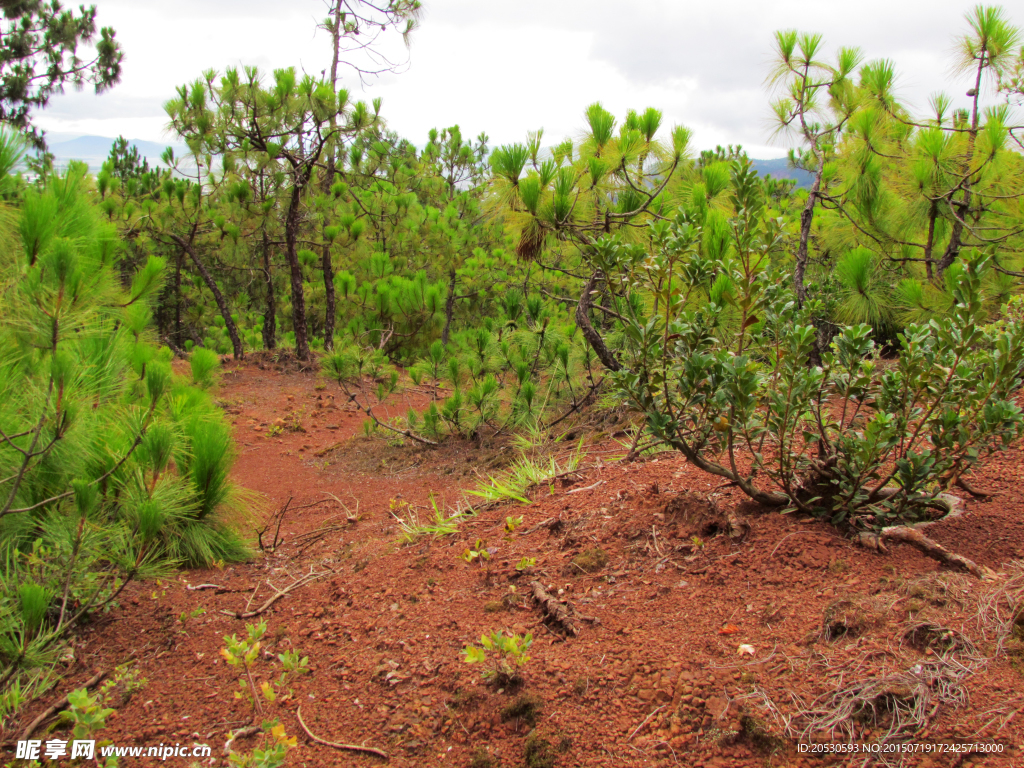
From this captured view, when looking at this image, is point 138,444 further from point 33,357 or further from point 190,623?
point 190,623

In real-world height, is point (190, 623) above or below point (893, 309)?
below

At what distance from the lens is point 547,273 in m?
9.30

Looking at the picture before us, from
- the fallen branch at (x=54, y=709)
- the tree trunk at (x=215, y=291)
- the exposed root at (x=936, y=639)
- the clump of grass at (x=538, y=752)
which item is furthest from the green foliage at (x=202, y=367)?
the tree trunk at (x=215, y=291)

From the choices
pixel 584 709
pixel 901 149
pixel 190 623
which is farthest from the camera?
pixel 901 149

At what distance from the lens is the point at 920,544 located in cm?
174

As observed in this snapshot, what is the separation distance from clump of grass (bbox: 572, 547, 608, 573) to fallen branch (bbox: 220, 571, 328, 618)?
3.87 feet

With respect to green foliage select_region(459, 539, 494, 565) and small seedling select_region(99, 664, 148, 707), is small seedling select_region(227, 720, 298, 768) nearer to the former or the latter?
small seedling select_region(99, 664, 148, 707)

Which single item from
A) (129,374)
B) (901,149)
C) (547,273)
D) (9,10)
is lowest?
(129,374)

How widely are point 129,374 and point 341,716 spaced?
1.66m

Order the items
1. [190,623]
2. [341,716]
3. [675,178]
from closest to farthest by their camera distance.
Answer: [341,716], [190,623], [675,178]

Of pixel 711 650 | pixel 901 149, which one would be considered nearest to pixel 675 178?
pixel 901 149

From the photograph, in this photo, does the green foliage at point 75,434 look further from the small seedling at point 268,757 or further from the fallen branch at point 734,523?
the fallen branch at point 734,523

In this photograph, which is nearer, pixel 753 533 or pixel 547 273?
pixel 753 533

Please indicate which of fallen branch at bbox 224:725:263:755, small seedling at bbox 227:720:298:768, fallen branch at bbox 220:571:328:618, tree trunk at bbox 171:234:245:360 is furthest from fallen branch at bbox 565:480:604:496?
tree trunk at bbox 171:234:245:360
